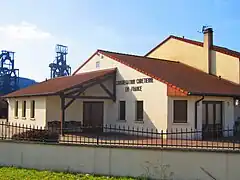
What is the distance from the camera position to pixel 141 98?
1973 cm

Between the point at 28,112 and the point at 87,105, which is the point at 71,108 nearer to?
the point at 87,105

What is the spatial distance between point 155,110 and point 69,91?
5.30 m

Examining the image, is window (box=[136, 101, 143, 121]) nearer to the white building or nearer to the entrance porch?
the white building

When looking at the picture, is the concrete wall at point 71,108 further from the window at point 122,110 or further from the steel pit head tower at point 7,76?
the steel pit head tower at point 7,76

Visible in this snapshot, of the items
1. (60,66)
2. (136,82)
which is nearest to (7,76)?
(60,66)

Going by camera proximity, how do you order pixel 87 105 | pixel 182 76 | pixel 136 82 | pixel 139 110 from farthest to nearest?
pixel 87 105
pixel 182 76
pixel 136 82
pixel 139 110

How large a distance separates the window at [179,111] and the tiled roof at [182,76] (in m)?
0.95

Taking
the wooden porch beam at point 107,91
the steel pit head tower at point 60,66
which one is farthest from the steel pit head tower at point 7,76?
the wooden porch beam at point 107,91

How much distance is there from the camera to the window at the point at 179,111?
18062 millimetres

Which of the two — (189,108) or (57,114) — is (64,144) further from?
(57,114)

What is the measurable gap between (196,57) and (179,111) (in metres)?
7.40

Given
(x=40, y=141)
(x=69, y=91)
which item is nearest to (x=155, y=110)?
(x=69, y=91)

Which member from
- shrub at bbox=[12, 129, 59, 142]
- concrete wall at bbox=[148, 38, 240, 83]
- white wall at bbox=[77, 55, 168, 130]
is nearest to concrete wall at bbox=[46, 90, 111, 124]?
white wall at bbox=[77, 55, 168, 130]

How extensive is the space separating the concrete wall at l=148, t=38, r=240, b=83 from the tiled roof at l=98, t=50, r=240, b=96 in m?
0.44
